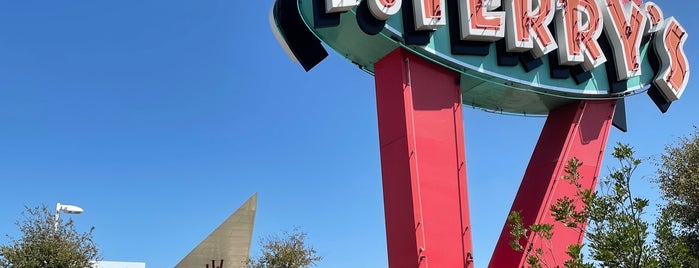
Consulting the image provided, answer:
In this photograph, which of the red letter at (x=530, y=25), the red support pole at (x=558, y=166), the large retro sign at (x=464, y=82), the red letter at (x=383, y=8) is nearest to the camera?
the red letter at (x=383, y=8)

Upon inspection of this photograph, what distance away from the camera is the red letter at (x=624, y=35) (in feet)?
56.7

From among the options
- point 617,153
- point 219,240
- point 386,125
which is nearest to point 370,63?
point 386,125

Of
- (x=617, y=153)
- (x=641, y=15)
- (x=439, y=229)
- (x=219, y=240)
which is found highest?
(x=641, y=15)

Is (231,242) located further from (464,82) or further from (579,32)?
(579,32)

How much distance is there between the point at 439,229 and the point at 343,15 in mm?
4871

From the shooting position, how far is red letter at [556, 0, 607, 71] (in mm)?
16172

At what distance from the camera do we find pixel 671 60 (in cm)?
1852

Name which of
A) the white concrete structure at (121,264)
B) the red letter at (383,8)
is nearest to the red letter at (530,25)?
the red letter at (383,8)

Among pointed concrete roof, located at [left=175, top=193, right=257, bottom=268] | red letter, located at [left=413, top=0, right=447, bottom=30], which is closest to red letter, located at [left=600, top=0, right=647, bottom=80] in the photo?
red letter, located at [left=413, top=0, right=447, bottom=30]

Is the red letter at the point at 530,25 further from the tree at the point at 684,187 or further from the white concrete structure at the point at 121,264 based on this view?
the white concrete structure at the point at 121,264

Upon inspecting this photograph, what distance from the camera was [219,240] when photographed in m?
25.2

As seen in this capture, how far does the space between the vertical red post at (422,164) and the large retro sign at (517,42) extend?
551 mm

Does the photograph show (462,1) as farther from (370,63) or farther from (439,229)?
(439,229)

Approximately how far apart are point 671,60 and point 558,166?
548 cm
